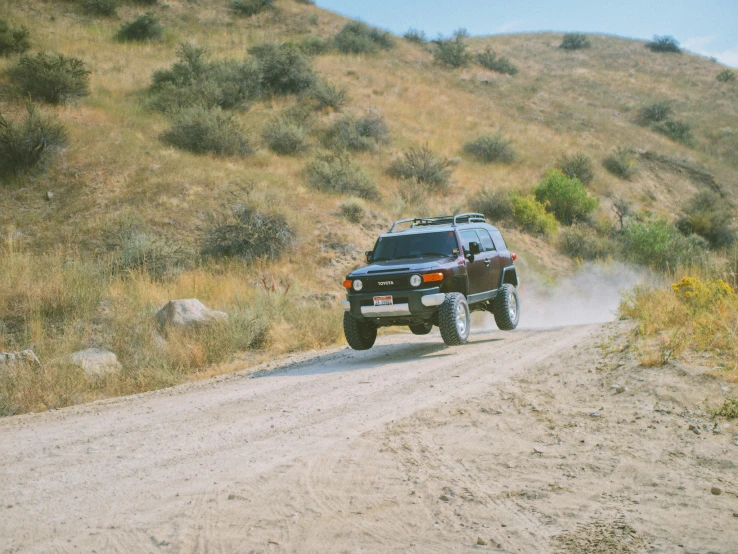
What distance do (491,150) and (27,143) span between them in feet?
71.2

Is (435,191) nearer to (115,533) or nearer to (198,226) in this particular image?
(198,226)

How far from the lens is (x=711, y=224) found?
3042cm

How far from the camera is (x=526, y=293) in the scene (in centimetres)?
2098

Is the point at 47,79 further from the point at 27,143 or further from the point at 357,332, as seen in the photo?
the point at 357,332

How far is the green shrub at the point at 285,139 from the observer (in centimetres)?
2698

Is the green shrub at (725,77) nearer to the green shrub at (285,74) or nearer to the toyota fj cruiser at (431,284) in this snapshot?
the green shrub at (285,74)

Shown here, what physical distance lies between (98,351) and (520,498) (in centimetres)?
788

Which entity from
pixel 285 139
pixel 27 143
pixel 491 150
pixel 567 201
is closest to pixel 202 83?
pixel 285 139

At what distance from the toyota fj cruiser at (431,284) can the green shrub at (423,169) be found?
15.4 meters

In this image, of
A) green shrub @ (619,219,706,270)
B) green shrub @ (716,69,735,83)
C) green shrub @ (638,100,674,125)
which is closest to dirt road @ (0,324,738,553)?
green shrub @ (619,219,706,270)

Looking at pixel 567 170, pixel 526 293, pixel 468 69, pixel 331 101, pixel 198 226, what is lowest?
pixel 526 293

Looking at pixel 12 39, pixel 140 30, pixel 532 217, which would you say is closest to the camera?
pixel 532 217

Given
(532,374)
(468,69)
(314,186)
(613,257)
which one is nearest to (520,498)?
(532,374)

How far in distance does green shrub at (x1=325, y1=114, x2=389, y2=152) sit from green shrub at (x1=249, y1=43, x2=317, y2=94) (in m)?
3.93
